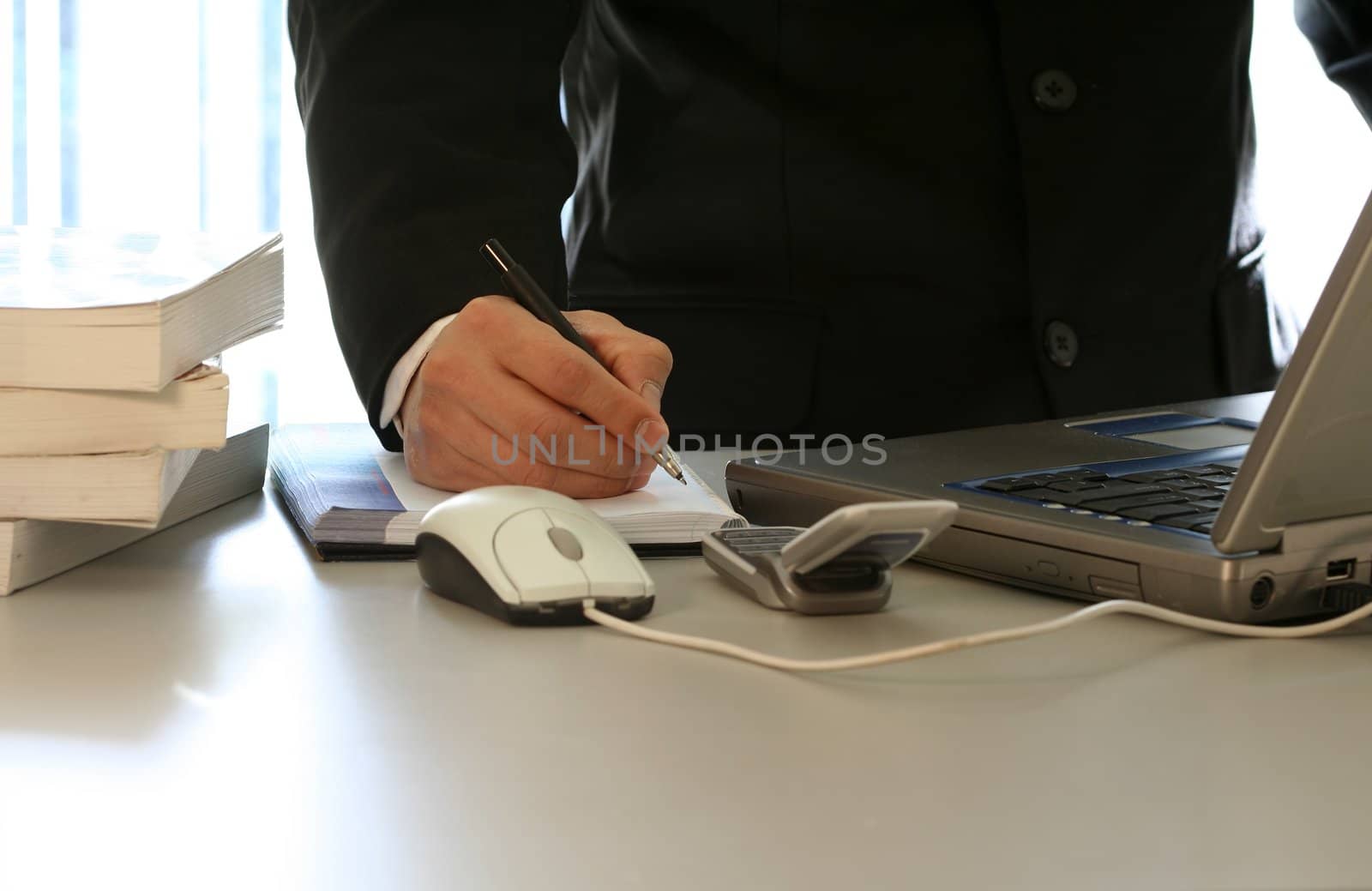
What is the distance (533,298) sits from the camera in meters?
0.88

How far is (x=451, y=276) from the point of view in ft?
3.05

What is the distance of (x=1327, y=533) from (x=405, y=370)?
1.96ft

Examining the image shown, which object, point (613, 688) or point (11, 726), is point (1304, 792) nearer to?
point (613, 688)

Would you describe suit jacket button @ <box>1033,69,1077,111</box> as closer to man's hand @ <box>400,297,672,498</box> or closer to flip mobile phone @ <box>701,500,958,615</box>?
man's hand @ <box>400,297,672,498</box>

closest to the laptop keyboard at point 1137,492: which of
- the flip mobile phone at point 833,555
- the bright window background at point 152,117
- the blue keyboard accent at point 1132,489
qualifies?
the blue keyboard accent at point 1132,489

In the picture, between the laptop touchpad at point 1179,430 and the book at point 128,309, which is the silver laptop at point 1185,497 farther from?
the book at point 128,309

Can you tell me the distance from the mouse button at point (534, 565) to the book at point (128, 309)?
0.19 metres

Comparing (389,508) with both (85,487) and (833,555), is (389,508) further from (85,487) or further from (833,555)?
(833,555)

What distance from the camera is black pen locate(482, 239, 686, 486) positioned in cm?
87

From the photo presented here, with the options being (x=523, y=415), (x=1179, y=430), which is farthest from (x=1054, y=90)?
A: (x=523, y=415)

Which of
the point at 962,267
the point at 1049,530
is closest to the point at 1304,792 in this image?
the point at 1049,530

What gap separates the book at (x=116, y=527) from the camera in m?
0.65

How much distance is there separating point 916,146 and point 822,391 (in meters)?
0.25

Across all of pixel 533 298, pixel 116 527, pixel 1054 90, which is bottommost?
pixel 116 527
